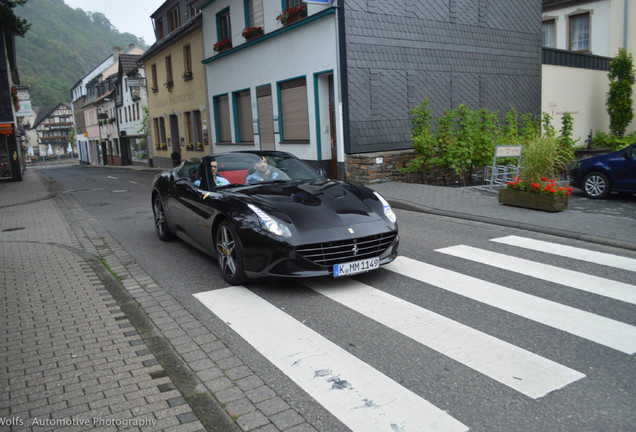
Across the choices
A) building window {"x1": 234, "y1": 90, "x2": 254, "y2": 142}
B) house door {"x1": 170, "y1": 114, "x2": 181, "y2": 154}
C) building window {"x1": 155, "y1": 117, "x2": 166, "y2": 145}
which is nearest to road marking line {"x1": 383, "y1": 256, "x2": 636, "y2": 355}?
building window {"x1": 234, "y1": 90, "x2": 254, "y2": 142}

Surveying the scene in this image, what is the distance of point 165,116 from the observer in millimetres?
33500

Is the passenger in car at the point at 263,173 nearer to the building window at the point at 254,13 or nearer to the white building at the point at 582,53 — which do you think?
the building window at the point at 254,13

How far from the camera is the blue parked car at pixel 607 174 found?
11.3m

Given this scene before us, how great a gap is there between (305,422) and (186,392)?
2.88ft

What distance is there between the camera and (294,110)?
18.6m

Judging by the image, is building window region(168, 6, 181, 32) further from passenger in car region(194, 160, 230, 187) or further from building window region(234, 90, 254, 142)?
A: passenger in car region(194, 160, 230, 187)

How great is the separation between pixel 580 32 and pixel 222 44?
18.8 meters

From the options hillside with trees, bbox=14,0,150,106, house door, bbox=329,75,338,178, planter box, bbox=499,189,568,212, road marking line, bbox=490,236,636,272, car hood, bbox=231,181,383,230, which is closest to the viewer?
car hood, bbox=231,181,383,230

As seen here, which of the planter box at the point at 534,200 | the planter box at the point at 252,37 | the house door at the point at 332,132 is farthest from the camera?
the planter box at the point at 252,37

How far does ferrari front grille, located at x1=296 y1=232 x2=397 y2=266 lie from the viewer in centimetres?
553

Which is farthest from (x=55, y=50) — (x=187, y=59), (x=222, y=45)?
(x=222, y=45)

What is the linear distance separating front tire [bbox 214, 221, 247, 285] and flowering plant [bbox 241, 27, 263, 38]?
15.3 meters

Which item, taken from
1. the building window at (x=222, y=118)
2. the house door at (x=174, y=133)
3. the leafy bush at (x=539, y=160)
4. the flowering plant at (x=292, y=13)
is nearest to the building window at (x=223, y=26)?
the building window at (x=222, y=118)

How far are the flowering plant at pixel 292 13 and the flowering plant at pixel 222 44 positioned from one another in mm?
5351
